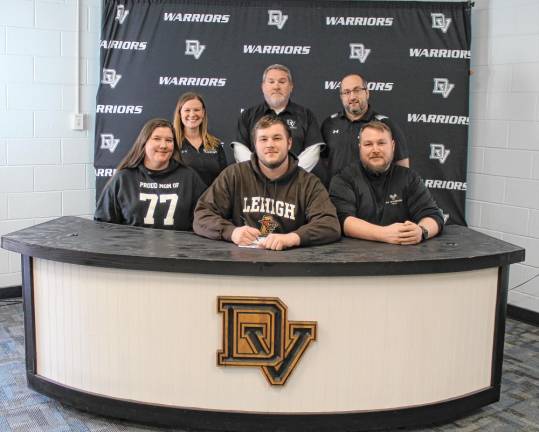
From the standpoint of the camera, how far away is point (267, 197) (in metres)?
3.00

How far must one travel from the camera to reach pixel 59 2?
4.57 metres

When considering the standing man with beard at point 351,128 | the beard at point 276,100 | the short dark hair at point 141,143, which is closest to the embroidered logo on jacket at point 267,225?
the short dark hair at point 141,143

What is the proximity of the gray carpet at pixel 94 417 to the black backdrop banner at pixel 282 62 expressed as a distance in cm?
145

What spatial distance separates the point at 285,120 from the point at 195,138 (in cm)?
56

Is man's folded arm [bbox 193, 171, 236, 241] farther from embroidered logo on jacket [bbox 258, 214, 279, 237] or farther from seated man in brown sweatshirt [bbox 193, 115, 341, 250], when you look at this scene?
embroidered logo on jacket [bbox 258, 214, 279, 237]

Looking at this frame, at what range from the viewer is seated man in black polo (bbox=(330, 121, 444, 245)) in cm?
309

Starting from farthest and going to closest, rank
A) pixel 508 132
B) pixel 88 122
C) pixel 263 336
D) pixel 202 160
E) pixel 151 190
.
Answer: pixel 88 122 < pixel 508 132 < pixel 202 160 < pixel 151 190 < pixel 263 336

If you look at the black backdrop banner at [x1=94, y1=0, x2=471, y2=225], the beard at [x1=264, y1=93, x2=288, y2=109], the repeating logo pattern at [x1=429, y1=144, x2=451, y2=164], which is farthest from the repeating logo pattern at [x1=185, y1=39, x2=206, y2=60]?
the repeating logo pattern at [x1=429, y1=144, x2=451, y2=164]

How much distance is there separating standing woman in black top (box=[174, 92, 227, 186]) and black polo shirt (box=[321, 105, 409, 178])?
2.20 ft

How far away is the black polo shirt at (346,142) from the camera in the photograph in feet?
12.9

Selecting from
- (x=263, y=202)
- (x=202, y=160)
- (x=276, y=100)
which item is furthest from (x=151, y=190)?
(x=276, y=100)

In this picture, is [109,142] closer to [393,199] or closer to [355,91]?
[355,91]

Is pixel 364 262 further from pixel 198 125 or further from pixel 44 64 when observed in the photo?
pixel 44 64

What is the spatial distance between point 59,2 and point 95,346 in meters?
2.80
